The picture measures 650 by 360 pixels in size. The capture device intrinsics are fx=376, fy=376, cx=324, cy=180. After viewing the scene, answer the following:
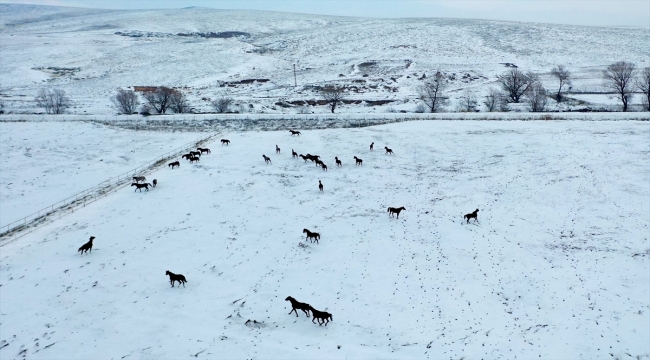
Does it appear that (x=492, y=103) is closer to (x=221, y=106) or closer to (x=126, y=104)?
(x=221, y=106)

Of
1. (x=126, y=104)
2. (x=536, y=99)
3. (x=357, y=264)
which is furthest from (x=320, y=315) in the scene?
(x=126, y=104)

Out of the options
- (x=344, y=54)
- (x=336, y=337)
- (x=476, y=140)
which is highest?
(x=344, y=54)

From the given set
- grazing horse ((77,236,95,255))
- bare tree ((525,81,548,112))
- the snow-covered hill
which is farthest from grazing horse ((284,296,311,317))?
bare tree ((525,81,548,112))

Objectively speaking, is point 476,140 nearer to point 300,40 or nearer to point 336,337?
point 336,337

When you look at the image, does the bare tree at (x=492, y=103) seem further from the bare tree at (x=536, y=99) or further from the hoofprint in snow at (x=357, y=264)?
the hoofprint in snow at (x=357, y=264)

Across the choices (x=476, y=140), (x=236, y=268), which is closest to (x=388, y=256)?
(x=236, y=268)

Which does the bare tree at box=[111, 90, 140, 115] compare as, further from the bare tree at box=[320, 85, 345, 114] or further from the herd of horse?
the bare tree at box=[320, 85, 345, 114]
